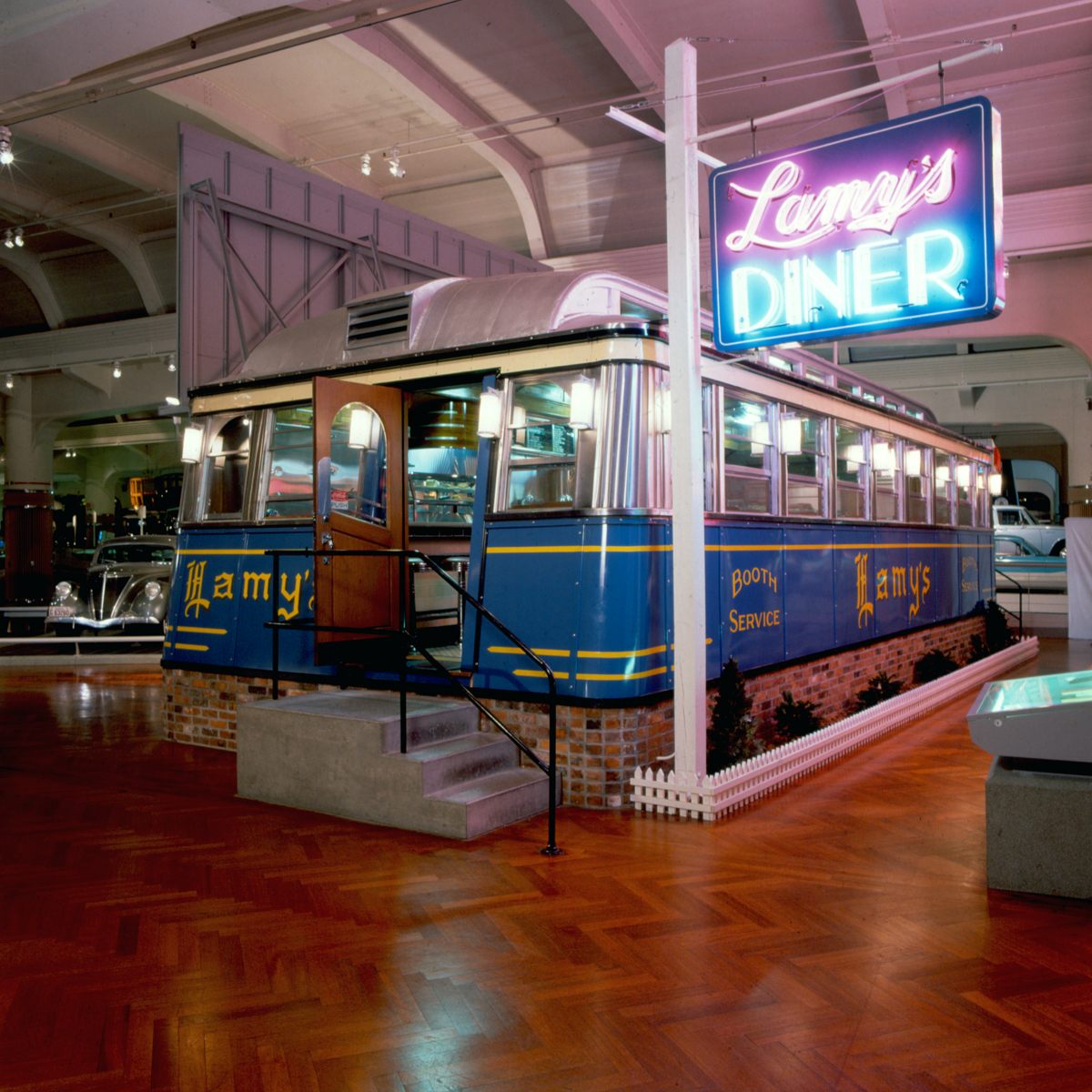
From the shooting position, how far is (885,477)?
11195 mm

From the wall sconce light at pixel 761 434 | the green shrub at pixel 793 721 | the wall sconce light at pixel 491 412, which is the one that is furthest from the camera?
the wall sconce light at pixel 761 434

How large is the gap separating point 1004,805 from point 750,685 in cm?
324

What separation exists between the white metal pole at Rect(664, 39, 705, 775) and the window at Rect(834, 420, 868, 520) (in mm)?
4222

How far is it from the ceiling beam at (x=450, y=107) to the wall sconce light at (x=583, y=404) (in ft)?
20.1

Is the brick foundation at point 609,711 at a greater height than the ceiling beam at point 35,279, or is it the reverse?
the ceiling beam at point 35,279

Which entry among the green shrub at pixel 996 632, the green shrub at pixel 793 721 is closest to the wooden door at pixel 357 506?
the green shrub at pixel 793 721

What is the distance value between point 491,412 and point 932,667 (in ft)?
22.6

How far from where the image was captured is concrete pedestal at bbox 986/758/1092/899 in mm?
4473

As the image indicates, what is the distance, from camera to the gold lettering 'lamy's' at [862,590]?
9.84m

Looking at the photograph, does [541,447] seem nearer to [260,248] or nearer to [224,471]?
[224,471]

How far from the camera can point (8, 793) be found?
6.91 m

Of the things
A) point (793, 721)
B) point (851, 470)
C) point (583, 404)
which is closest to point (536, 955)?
point (583, 404)

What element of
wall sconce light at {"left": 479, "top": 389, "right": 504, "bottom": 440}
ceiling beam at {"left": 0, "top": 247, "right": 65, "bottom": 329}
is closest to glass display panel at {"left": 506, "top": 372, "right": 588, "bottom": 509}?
wall sconce light at {"left": 479, "top": 389, "right": 504, "bottom": 440}

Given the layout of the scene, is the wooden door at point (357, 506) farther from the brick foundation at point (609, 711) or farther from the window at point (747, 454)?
the window at point (747, 454)
